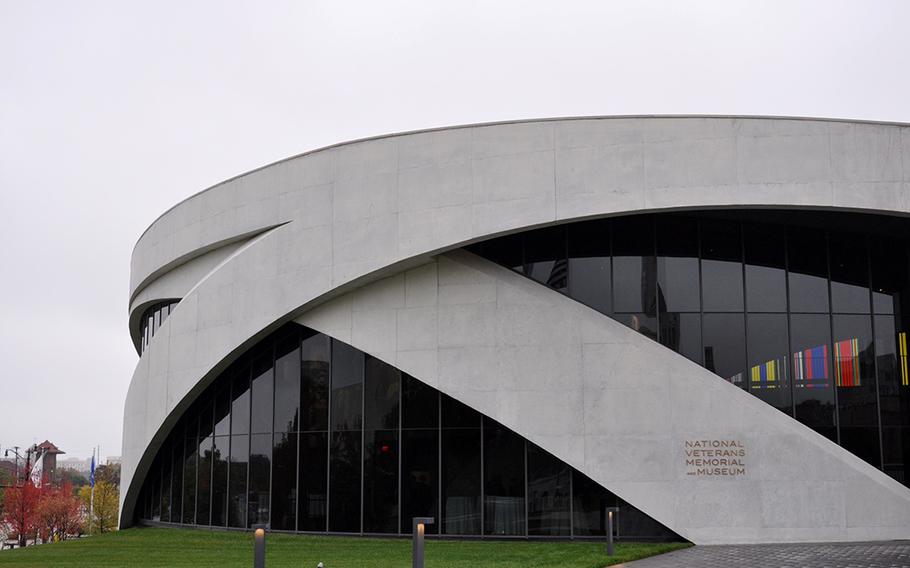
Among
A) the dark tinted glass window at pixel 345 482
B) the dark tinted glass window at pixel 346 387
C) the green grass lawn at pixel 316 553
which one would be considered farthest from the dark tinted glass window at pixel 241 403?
the dark tinted glass window at pixel 345 482

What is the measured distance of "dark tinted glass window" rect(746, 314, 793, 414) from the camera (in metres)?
21.2

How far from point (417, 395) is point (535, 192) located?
5823mm

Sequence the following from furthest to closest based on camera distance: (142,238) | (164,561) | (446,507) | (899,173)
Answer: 1. (142,238)
2. (446,507)
3. (899,173)
4. (164,561)

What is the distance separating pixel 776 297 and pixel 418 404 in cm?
917

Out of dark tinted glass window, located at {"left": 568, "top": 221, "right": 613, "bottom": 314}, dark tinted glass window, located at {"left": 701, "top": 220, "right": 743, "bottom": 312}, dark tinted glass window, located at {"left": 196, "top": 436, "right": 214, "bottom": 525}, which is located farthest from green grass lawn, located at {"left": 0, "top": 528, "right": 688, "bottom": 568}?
dark tinted glass window, located at {"left": 701, "top": 220, "right": 743, "bottom": 312}

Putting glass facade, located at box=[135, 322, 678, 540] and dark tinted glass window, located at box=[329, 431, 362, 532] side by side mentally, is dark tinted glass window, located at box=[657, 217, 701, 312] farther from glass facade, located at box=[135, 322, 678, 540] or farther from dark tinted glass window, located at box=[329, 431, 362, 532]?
dark tinted glass window, located at box=[329, 431, 362, 532]

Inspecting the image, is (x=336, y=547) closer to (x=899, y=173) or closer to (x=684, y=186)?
(x=684, y=186)

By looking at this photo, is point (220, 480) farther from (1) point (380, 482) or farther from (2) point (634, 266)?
(2) point (634, 266)

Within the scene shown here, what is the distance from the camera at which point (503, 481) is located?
69.7ft

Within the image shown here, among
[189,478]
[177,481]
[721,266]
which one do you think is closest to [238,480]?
[189,478]

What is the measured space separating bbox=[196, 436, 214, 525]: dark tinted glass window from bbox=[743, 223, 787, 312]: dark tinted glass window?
15768mm

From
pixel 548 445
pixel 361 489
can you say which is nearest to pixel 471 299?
pixel 548 445

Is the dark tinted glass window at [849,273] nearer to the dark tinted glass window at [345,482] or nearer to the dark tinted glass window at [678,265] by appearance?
the dark tinted glass window at [678,265]

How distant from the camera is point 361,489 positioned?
2255 centimetres
